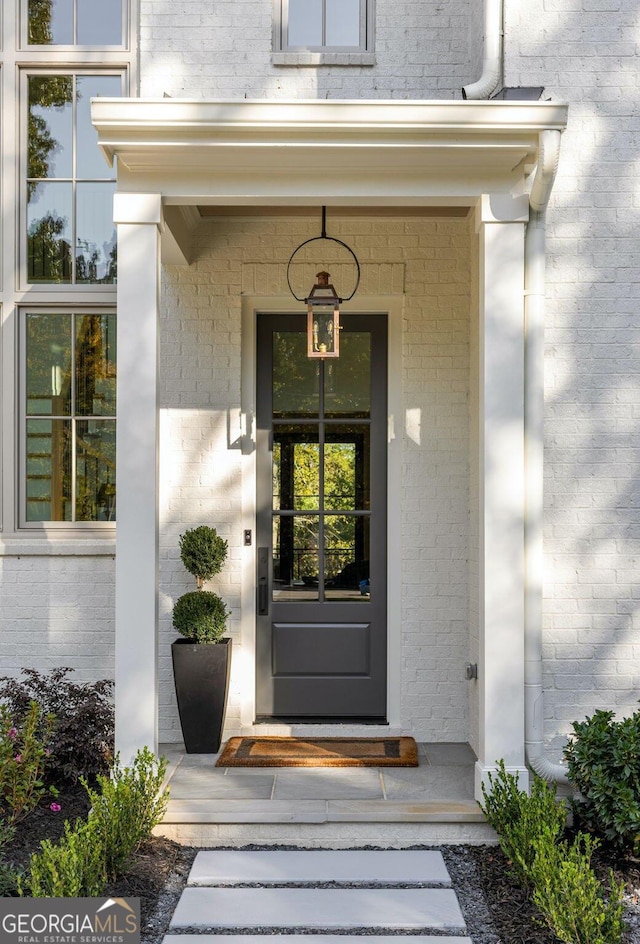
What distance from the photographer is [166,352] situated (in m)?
4.71

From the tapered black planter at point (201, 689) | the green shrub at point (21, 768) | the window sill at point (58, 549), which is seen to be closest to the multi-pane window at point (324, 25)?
the window sill at point (58, 549)

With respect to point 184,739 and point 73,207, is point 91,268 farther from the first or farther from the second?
point 184,739

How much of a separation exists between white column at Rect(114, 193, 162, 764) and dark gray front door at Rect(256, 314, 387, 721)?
1261mm

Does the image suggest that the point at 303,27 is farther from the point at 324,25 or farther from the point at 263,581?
the point at 263,581

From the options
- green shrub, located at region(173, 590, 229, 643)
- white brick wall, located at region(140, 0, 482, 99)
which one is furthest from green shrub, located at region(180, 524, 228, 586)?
white brick wall, located at region(140, 0, 482, 99)

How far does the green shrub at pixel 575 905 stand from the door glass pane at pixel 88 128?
4.11 m

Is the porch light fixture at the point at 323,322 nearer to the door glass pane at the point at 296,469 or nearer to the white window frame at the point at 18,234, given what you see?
the door glass pane at the point at 296,469

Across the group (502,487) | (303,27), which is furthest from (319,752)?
(303,27)

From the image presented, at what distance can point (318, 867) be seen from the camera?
10.9 ft

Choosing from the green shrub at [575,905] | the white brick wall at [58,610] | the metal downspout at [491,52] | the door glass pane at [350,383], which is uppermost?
the metal downspout at [491,52]

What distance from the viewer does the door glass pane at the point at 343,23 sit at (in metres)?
4.75

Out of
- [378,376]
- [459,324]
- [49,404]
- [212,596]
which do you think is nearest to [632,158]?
[459,324]

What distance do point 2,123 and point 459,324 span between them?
2811 mm

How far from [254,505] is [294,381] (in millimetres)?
735
